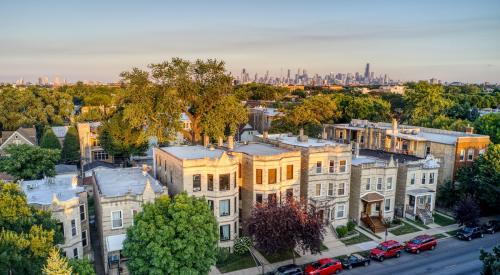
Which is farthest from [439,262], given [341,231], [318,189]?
[318,189]

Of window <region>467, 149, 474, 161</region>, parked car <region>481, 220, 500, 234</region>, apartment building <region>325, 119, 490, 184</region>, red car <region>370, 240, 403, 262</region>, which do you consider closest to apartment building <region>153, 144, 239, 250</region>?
red car <region>370, 240, 403, 262</region>

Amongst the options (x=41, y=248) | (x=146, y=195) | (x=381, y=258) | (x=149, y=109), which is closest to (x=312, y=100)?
(x=149, y=109)

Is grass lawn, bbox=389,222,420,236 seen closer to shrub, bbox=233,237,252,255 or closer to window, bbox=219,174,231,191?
shrub, bbox=233,237,252,255

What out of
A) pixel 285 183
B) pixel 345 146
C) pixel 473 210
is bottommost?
pixel 473 210

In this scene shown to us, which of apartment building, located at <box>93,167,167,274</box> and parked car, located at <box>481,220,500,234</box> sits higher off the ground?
apartment building, located at <box>93,167,167,274</box>

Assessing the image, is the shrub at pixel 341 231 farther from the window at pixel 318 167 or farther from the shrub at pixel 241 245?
the shrub at pixel 241 245

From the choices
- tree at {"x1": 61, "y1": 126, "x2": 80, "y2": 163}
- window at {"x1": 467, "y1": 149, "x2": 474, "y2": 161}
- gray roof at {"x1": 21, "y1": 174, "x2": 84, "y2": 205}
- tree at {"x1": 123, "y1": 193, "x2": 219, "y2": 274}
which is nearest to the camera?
tree at {"x1": 123, "y1": 193, "x2": 219, "y2": 274}

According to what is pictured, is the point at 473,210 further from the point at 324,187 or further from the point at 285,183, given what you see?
the point at 285,183
